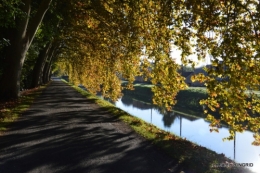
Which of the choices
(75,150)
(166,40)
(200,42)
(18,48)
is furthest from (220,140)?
(18,48)

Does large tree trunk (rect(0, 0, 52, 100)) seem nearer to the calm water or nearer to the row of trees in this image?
the row of trees

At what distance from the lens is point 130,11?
13.0 metres

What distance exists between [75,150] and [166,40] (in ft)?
19.0

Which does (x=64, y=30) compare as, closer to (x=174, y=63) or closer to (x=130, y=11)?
(x=130, y=11)

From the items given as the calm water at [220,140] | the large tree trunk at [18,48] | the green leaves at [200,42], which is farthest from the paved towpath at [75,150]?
the large tree trunk at [18,48]

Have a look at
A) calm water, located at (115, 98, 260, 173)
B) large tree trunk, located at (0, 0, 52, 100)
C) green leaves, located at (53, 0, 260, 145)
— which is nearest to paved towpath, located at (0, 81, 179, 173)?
green leaves, located at (53, 0, 260, 145)

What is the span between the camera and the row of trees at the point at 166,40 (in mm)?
6570

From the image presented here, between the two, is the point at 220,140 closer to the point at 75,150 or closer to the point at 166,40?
the point at 166,40

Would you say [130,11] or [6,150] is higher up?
[130,11]

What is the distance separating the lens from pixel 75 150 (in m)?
6.73

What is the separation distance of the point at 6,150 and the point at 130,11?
9.04 m

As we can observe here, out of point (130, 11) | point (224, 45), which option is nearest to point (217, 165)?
point (224, 45)

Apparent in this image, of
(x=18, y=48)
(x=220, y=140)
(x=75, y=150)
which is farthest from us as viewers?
(x=220, y=140)

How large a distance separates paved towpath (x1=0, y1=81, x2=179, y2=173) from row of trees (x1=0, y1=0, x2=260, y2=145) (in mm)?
2382
